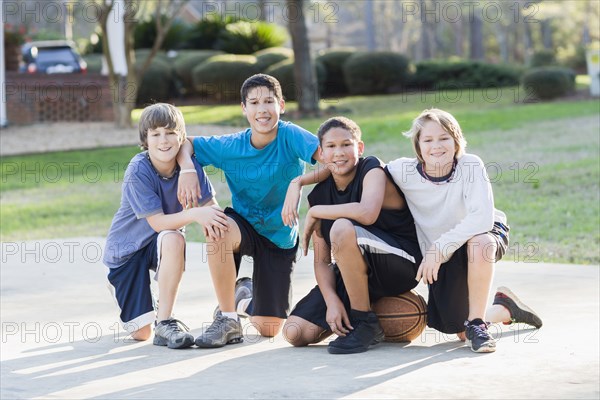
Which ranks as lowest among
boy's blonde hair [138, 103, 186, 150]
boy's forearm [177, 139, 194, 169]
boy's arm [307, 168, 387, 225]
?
boy's arm [307, 168, 387, 225]

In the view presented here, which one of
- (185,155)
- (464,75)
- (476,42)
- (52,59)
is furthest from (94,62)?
(185,155)

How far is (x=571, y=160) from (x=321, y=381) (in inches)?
421

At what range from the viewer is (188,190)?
584cm

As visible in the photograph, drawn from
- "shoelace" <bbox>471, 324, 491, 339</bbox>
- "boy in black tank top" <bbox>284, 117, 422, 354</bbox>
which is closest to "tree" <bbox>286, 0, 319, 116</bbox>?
"boy in black tank top" <bbox>284, 117, 422, 354</bbox>

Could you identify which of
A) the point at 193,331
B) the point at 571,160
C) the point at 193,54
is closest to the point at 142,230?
the point at 193,331

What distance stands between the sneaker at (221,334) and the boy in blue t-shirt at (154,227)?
0.08 metres

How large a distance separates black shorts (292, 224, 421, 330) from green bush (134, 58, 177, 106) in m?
22.9

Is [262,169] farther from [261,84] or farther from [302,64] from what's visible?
[302,64]

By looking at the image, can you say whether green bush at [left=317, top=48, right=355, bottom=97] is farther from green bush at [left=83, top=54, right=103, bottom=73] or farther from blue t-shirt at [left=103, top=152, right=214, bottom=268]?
blue t-shirt at [left=103, top=152, right=214, bottom=268]

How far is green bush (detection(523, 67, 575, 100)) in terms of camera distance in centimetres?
2412

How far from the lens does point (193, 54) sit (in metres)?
31.3

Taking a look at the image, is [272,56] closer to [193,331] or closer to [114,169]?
[114,169]

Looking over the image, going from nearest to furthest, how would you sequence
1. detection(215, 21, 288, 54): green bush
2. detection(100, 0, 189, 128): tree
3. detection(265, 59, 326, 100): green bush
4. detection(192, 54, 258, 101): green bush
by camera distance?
1. detection(100, 0, 189, 128): tree
2. detection(265, 59, 326, 100): green bush
3. detection(192, 54, 258, 101): green bush
4. detection(215, 21, 288, 54): green bush

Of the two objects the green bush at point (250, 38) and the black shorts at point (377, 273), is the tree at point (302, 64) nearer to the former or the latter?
the green bush at point (250, 38)
